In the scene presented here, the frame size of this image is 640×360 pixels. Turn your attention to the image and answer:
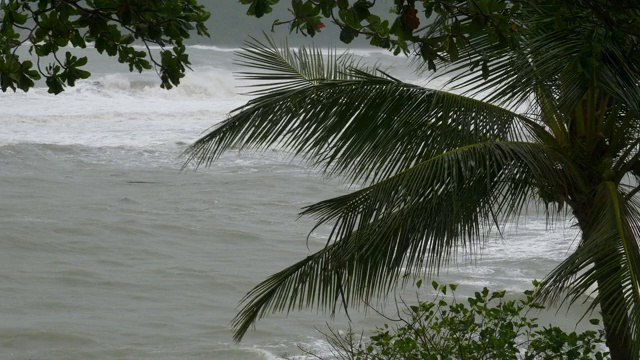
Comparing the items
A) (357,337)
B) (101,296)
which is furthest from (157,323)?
(357,337)

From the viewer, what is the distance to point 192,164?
1877 centimetres

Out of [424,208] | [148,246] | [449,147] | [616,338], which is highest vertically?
[449,147]

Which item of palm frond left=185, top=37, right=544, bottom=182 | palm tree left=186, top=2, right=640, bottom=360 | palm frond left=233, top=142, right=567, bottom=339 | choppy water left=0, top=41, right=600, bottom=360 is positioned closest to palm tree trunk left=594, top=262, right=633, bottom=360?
palm tree left=186, top=2, right=640, bottom=360

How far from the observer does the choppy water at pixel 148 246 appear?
9.17 meters

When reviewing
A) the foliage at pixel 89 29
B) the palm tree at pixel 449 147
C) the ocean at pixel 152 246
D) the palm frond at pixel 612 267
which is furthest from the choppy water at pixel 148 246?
the foliage at pixel 89 29

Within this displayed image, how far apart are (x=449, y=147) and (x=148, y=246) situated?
778 cm

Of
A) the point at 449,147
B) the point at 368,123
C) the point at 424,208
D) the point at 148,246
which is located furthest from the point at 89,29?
the point at 148,246

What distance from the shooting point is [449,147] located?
18.4 ft

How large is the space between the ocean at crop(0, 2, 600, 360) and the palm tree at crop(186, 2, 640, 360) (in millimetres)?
879

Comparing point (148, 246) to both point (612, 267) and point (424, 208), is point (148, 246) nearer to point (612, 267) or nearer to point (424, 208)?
point (424, 208)

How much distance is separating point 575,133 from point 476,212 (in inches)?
33.6

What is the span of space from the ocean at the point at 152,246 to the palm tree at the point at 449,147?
0.88 metres

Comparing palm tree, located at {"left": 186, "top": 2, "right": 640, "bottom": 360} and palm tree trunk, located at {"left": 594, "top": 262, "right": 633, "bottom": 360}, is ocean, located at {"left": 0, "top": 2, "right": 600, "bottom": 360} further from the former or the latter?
palm tree trunk, located at {"left": 594, "top": 262, "right": 633, "bottom": 360}

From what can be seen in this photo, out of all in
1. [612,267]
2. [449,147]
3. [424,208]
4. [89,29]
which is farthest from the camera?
[449,147]
